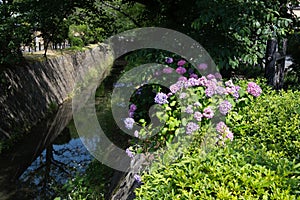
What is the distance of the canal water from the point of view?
679 centimetres

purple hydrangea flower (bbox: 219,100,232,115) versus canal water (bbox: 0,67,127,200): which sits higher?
purple hydrangea flower (bbox: 219,100,232,115)

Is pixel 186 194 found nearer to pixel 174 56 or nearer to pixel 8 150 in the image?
pixel 174 56

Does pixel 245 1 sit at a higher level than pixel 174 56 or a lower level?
higher

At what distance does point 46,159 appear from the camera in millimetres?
8281

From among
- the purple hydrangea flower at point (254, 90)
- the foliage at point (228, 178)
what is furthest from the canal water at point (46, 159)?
the foliage at point (228, 178)

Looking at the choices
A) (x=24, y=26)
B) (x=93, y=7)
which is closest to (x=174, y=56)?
(x=24, y=26)

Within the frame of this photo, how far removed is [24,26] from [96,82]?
9.35 metres

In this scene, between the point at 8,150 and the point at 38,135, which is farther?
the point at 38,135

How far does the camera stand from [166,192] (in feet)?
7.82

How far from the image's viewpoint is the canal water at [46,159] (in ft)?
22.3

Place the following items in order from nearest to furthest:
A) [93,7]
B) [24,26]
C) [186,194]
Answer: [186,194]
[24,26]
[93,7]

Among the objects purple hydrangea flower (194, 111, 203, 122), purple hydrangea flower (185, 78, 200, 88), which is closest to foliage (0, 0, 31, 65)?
purple hydrangea flower (185, 78, 200, 88)

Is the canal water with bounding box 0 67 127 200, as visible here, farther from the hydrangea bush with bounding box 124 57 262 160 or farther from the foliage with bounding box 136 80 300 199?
the foliage with bounding box 136 80 300 199

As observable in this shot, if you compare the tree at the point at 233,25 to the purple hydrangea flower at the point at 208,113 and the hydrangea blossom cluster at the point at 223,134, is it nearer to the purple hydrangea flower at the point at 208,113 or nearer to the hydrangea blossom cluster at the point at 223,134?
the purple hydrangea flower at the point at 208,113
